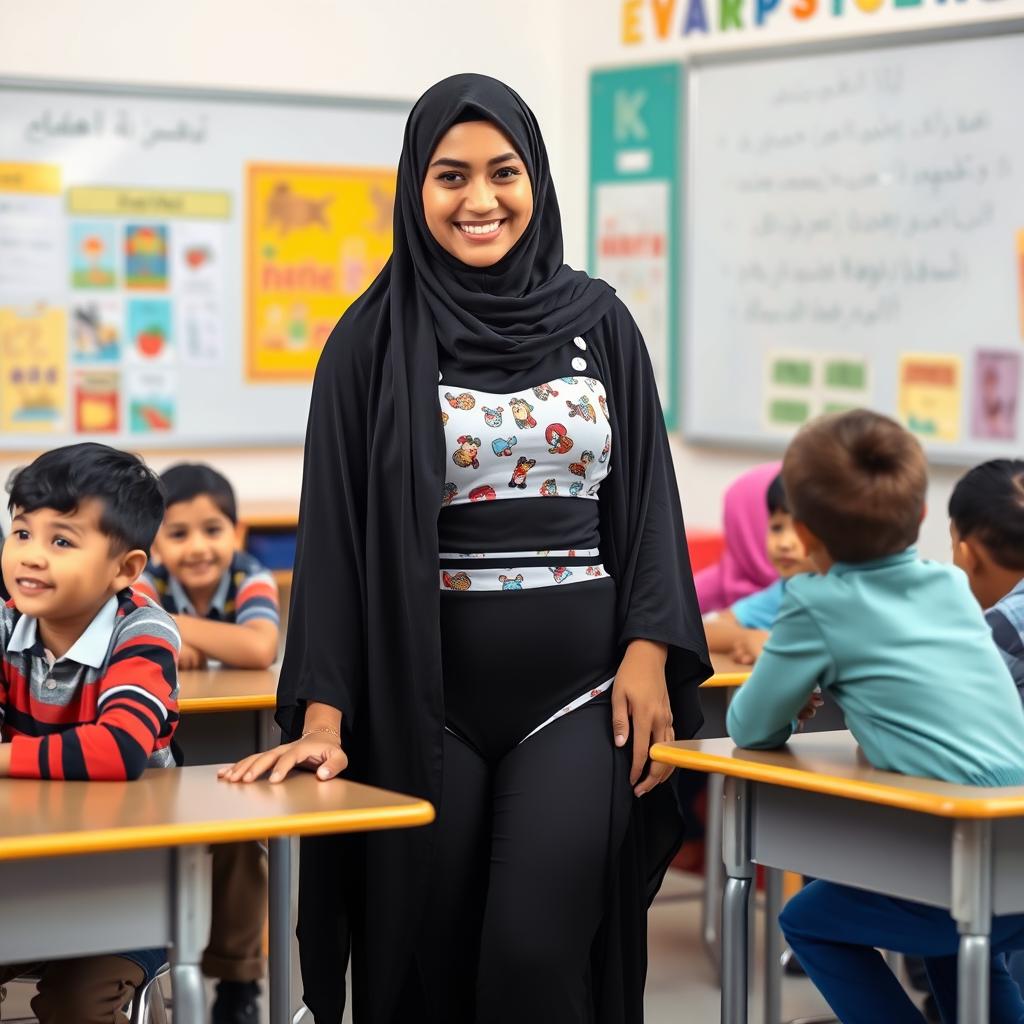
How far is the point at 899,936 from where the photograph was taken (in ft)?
7.59

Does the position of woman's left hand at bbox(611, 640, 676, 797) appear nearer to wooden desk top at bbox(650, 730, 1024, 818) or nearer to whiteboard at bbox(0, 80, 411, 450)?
wooden desk top at bbox(650, 730, 1024, 818)

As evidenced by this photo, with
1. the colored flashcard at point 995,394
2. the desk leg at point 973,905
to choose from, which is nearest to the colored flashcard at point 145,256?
the colored flashcard at point 995,394

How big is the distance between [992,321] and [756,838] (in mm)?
2342

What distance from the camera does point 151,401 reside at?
5195 millimetres

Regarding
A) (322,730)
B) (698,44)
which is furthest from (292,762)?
(698,44)

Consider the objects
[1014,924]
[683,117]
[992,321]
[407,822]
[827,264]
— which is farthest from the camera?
[683,117]

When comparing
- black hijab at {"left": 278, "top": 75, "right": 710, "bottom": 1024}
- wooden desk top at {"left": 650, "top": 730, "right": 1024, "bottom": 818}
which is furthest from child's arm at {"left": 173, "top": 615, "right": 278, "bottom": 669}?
wooden desk top at {"left": 650, "top": 730, "right": 1024, "bottom": 818}

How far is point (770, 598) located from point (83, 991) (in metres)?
1.81

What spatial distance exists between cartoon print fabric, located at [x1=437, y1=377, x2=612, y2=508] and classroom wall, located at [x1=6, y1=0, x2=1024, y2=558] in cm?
272

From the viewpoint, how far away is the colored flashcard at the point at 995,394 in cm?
424

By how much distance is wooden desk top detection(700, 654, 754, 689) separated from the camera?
10.1ft

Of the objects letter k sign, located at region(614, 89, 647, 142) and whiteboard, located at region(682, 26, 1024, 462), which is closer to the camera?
whiteboard, located at region(682, 26, 1024, 462)

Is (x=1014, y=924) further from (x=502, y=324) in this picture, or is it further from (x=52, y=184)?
(x=52, y=184)

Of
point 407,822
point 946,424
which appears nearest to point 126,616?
point 407,822
